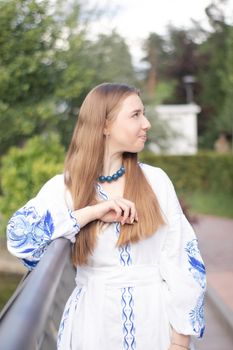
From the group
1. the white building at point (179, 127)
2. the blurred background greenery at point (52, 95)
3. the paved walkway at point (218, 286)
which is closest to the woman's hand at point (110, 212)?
the paved walkway at point (218, 286)

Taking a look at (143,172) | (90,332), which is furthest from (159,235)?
(90,332)

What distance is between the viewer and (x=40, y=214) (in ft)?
6.12

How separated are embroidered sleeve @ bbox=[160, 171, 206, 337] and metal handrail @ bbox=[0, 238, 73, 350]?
1.04 feet

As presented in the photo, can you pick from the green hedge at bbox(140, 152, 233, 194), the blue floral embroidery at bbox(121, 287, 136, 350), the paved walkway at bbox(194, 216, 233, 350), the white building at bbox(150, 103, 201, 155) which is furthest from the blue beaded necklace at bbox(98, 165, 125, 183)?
the white building at bbox(150, 103, 201, 155)

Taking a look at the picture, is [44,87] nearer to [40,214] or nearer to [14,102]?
[14,102]

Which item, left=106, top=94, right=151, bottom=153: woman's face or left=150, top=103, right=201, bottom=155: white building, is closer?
left=106, top=94, right=151, bottom=153: woman's face

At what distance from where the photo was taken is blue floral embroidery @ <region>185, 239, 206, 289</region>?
1.93 m

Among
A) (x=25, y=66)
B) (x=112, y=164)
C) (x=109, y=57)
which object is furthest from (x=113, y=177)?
(x=109, y=57)

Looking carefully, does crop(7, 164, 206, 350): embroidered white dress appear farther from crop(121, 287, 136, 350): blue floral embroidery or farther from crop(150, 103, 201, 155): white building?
crop(150, 103, 201, 155): white building

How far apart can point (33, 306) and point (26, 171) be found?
839cm

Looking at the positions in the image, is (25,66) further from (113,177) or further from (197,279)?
(197,279)

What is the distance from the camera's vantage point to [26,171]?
9.60m

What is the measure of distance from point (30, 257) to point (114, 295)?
10.6 inches

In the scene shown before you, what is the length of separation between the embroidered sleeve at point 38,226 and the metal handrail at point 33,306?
4 centimetres
